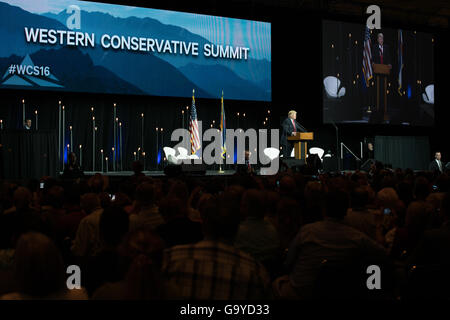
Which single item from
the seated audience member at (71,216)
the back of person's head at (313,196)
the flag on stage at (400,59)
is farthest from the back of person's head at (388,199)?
the flag on stage at (400,59)

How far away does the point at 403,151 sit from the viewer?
47.4ft

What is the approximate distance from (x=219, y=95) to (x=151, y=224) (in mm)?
8924

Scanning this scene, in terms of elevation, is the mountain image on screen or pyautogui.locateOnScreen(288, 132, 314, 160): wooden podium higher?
the mountain image on screen

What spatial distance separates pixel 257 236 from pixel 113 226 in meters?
0.90

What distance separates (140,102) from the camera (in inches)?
485

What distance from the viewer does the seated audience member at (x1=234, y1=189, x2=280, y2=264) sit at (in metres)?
2.72

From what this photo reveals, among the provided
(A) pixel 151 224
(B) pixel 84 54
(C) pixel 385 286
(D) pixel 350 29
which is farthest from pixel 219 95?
(C) pixel 385 286

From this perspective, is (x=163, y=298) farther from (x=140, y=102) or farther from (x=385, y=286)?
(x=140, y=102)

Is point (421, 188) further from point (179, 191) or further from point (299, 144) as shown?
point (299, 144)

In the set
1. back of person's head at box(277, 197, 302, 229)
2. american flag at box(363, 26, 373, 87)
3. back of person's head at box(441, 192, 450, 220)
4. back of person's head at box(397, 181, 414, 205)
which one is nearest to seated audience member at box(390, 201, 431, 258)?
back of person's head at box(441, 192, 450, 220)

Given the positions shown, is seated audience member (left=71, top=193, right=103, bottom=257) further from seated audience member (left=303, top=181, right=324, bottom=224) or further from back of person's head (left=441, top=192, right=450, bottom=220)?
back of person's head (left=441, top=192, right=450, bottom=220)

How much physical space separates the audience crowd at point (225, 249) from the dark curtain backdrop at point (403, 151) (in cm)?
1038

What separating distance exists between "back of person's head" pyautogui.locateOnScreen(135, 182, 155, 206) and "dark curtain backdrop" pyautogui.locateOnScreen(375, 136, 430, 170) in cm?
1154

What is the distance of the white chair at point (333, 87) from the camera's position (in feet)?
43.2
